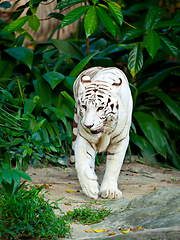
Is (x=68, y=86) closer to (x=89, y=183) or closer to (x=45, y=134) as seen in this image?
(x=45, y=134)

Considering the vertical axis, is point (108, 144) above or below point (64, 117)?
above

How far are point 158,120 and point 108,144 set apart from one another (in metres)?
1.99

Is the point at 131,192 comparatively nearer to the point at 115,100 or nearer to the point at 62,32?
the point at 115,100

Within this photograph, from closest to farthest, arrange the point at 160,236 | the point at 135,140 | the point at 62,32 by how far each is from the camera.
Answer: the point at 160,236 < the point at 135,140 < the point at 62,32

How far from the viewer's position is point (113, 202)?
103 inches

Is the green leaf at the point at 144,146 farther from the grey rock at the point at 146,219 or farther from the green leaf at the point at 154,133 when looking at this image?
the grey rock at the point at 146,219

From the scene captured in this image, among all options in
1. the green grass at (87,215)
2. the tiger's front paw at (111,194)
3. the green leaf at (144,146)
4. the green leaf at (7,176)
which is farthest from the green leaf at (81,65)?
the green leaf at (7,176)

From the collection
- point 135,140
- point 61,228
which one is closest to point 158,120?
point 135,140

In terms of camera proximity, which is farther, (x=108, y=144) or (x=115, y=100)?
(x=108, y=144)

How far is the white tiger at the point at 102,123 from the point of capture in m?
2.39

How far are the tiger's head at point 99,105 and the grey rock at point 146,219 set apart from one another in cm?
62

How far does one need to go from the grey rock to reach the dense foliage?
4.53 ft

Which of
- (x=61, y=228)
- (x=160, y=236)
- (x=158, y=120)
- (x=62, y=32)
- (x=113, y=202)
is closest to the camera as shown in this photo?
(x=160, y=236)

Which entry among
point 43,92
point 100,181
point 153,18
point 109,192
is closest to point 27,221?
point 109,192
